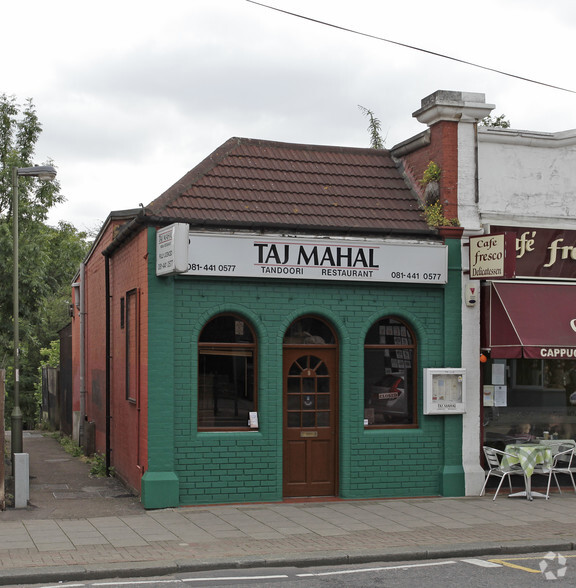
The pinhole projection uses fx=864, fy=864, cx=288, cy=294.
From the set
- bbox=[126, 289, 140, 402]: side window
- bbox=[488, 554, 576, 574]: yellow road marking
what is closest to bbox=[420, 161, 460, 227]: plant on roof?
bbox=[126, 289, 140, 402]: side window

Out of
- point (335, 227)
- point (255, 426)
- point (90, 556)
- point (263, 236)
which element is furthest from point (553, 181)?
point (90, 556)

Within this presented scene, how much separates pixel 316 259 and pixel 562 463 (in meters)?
5.71

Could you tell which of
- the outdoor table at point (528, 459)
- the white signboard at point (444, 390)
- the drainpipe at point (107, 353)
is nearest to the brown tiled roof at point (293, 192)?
the white signboard at point (444, 390)

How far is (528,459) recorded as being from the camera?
13.6 m

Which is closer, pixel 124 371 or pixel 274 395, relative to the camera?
pixel 274 395

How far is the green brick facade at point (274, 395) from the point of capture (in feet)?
41.8

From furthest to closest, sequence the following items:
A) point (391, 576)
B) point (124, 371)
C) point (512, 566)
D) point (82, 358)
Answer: point (82, 358), point (124, 371), point (512, 566), point (391, 576)

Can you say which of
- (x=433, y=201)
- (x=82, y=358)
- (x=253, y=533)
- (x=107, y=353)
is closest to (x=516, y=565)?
(x=253, y=533)

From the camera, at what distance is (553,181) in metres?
14.7

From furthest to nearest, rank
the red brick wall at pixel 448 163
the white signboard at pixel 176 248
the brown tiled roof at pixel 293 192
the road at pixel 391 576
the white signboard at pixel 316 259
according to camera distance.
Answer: the red brick wall at pixel 448 163 < the brown tiled roof at pixel 293 192 < the white signboard at pixel 316 259 < the white signboard at pixel 176 248 < the road at pixel 391 576

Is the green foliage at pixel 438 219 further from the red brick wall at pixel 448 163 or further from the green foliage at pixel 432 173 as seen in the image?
the green foliage at pixel 432 173

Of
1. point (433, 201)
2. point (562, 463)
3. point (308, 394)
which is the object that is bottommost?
point (562, 463)

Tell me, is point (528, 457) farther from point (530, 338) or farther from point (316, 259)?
point (316, 259)

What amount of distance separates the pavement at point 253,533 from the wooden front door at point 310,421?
411 mm
